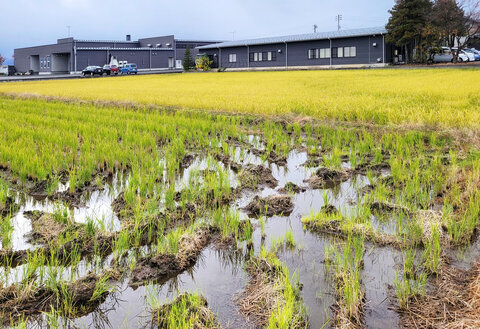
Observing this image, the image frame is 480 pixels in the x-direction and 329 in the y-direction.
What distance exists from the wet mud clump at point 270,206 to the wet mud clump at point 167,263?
0.96 metres

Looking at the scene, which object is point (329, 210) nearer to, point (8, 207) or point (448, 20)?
point (8, 207)

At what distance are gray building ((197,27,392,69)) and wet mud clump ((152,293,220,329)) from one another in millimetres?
38080

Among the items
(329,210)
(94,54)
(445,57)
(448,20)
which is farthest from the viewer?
(94,54)

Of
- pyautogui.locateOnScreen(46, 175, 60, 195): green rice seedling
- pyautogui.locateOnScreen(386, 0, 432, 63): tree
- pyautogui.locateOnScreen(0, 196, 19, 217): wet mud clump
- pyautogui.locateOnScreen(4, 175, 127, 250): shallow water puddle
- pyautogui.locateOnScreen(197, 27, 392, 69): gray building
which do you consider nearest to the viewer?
pyautogui.locateOnScreen(4, 175, 127, 250): shallow water puddle

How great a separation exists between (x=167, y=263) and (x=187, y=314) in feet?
2.36

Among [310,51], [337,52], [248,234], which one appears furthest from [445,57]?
[248,234]

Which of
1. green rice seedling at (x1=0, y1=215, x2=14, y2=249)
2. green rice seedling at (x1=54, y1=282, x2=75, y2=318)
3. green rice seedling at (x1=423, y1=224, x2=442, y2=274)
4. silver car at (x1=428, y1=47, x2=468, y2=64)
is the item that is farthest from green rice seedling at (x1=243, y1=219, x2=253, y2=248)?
silver car at (x1=428, y1=47, x2=468, y2=64)

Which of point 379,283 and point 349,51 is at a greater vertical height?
point 349,51

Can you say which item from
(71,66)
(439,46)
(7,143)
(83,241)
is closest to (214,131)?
(7,143)

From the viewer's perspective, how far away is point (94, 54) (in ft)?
182

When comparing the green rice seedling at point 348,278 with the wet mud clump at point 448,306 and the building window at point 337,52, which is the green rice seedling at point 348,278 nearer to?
the wet mud clump at point 448,306

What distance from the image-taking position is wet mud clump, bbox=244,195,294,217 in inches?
164

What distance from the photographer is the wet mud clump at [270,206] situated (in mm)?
4160

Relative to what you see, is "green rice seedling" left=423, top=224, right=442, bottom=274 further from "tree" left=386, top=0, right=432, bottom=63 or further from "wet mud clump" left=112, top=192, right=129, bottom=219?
"tree" left=386, top=0, right=432, bottom=63
